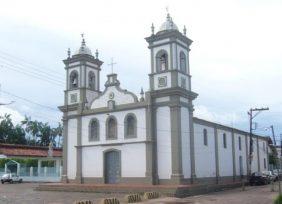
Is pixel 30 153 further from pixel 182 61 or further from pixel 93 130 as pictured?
pixel 182 61

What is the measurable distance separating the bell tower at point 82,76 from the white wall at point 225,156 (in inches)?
475

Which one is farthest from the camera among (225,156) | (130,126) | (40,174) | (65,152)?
(40,174)

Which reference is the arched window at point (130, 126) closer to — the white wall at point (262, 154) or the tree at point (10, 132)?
the white wall at point (262, 154)

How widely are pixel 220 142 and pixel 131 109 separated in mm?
10502

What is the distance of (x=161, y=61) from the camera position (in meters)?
35.9

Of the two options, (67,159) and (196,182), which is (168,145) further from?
(67,159)

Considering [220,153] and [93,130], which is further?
[220,153]

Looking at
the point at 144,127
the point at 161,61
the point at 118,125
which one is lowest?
the point at 144,127

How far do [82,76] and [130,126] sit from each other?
748 centimetres

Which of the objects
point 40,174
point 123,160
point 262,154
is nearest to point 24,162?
point 40,174

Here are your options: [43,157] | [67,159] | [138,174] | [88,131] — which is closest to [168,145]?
[138,174]

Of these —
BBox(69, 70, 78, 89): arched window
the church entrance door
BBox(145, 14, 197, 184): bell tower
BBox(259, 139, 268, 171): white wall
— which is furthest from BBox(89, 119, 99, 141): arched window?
BBox(259, 139, 268, 171): white wall

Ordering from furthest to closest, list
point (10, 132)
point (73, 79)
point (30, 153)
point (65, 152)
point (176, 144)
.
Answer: point (10, 132) → point (30, 153) → point (73, 79) → point (65, 152) → point (176, 144)

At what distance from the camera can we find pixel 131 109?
118 ft
